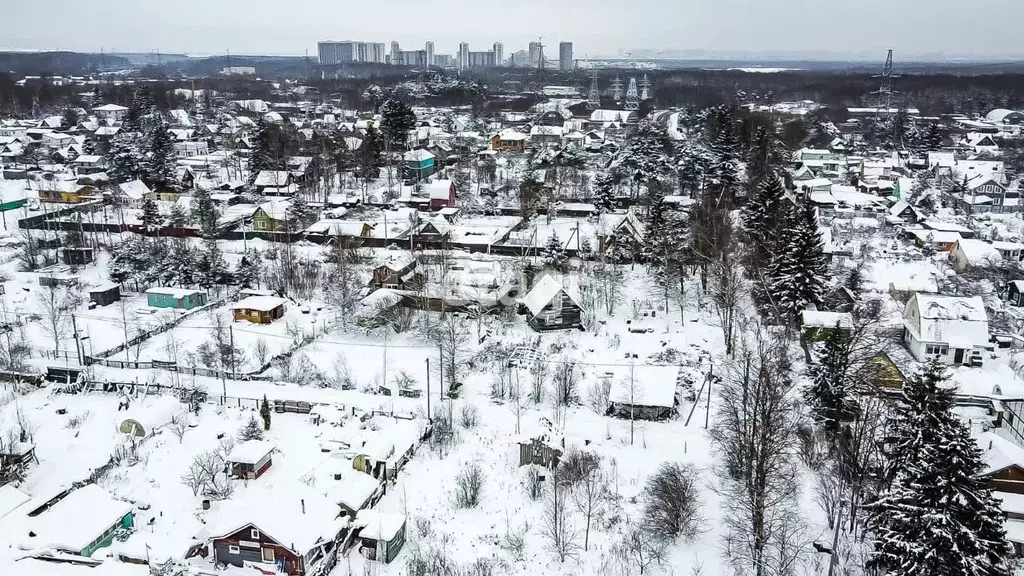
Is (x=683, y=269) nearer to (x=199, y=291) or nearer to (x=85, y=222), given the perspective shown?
(x=199, y=291)

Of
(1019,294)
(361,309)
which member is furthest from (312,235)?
(1019,294)

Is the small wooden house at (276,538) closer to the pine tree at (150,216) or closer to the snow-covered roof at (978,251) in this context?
the pine tree at (150,216)

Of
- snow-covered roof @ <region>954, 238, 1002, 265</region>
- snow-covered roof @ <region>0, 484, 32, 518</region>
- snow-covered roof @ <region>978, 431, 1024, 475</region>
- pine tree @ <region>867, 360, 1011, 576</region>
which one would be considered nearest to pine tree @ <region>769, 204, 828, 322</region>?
snow-covered roof @ <region>954, 238, 1002, 265</region>

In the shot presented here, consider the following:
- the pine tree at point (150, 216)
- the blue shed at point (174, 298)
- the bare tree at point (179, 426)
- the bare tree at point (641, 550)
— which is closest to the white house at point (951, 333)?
the bare tree at point (641, 550)

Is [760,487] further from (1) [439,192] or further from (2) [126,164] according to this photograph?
(2) [126,164]

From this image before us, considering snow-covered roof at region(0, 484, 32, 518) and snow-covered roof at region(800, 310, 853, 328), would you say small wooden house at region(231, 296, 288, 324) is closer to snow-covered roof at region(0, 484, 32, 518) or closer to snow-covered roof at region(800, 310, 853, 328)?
snow-covered roof at region(0, 484, 32, 518)

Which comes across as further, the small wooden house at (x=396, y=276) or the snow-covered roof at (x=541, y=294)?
the small wooden house at (x=396, y=276)

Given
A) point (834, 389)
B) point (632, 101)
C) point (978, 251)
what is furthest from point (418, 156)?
point (632, 101)
